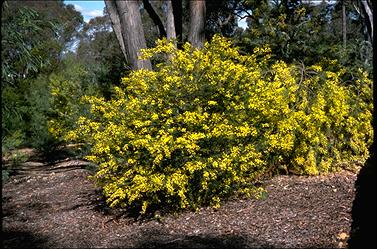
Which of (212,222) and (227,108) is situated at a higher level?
(227,108)

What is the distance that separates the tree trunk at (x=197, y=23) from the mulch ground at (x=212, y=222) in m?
3.13

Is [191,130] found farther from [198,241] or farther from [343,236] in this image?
[343,236]

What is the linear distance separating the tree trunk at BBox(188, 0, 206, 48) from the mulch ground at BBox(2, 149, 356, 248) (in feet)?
10.3

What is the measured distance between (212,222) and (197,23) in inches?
184

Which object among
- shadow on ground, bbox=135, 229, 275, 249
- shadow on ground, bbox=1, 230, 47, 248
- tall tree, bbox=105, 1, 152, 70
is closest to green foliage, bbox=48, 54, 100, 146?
tall tree, bbox=105, 1, 152, 70

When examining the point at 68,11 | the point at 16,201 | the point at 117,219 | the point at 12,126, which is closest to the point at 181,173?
the point at 117,219

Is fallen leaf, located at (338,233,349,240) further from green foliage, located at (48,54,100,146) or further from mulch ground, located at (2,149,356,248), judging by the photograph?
green foliage, located at (48,54,100,146)

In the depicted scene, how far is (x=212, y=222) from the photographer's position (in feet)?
18.6

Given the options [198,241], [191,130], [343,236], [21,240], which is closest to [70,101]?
[21,240]

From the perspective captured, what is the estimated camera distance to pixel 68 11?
39000mm

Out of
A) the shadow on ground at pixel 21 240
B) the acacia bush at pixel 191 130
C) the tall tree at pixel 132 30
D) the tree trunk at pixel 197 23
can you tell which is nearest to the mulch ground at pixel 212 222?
the shadow on ground at pixel 21 240

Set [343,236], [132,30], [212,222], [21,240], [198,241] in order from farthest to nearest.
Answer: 1. [132,30]
2. [21,240]
3. [212,222]
4. [198,241]
5. [343,236]

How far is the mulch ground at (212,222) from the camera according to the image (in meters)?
5.00

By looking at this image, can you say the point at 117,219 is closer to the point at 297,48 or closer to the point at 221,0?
the point at 297,48
